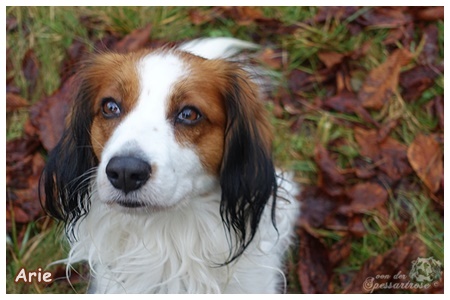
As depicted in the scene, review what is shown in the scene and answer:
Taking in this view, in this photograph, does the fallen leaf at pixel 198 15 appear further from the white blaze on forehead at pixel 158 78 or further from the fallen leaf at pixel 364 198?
the white blaze on forehead at pixel 158 78

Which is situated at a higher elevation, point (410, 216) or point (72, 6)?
point (72, 6)

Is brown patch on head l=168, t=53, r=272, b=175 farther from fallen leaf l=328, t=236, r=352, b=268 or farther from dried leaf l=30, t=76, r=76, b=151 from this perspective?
dried leaf l=30, t=76, r=76, b=151

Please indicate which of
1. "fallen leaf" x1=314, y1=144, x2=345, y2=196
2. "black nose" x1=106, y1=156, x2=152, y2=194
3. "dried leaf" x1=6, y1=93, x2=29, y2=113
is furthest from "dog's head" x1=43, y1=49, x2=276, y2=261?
"dried leaf" x1=6, y1=93, x2=29, y2=113

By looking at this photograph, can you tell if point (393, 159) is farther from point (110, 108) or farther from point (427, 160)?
point (110, 108)

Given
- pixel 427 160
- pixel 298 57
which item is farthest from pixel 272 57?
pixel 427 160

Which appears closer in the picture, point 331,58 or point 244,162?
point 244,162

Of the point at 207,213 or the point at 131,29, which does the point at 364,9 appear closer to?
the point at 131,29

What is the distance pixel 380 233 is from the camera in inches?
121

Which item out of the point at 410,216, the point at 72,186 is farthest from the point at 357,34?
the point at 72,186

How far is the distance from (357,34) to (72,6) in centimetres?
143

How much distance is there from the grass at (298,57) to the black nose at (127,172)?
134 centimetres

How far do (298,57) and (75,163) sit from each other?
155cm

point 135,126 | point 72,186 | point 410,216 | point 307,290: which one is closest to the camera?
point 135,126

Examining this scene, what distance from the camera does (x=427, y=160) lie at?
321 centimetres
